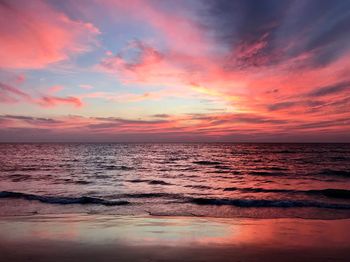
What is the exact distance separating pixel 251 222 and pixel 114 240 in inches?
223

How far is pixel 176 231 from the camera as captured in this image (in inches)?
407

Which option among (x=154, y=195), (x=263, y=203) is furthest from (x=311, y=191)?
(x=154, y=195)

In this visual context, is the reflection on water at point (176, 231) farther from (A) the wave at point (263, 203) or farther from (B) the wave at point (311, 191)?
(B) the wave at point (311, 191)

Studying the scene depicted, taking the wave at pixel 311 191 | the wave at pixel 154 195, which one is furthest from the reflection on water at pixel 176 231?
the wave at pixel 311 191

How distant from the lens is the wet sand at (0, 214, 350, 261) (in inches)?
307

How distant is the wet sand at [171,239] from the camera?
7793mm

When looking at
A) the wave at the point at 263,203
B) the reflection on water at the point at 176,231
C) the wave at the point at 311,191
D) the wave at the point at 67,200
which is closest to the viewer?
the reflection on water at the point at 176,231

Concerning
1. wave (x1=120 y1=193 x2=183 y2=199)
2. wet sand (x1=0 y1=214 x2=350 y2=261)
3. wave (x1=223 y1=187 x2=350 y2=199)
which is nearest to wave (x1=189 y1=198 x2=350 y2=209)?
wave (x1=120 y1=193 x2=183 y2=199)

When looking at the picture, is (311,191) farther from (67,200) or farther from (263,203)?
(67,200)

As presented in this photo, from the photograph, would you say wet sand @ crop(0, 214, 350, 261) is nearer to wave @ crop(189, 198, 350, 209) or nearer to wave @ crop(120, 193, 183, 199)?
wave @ crop(189, 198, 350, 209)

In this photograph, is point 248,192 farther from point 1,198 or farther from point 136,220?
point 1,198

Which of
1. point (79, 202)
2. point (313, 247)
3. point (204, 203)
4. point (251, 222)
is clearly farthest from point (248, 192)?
point (313, 247)

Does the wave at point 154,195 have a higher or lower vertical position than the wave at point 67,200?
lower

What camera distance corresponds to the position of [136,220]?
1235cm
